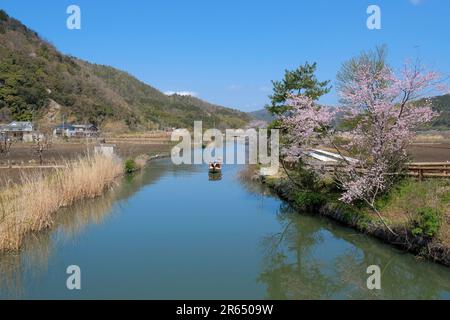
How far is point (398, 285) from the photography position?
824cm

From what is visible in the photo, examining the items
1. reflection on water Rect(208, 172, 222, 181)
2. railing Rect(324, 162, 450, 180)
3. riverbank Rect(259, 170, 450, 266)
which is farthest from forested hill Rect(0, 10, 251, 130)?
railing Rect(324, 162, 450, 180)

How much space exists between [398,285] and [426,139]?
38850 millimetres

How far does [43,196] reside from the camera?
10.9 meters

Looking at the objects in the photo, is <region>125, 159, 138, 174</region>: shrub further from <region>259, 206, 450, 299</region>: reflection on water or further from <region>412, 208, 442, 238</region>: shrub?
<region>412, 208, 442, 238</region>: shrub

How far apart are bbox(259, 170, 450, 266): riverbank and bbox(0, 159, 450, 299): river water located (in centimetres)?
28

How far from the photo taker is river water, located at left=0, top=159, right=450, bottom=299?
25.2 ft

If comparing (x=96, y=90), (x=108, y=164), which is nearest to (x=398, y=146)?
(x=108, y=164)

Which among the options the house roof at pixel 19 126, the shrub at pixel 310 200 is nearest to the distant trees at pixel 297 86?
the shrub at pixel 310 200

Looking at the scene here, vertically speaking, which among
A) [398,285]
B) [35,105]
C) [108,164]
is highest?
Answer: [35,105]

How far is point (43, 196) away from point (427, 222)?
8.66 metres

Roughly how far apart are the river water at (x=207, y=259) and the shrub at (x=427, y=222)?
2.06 ft

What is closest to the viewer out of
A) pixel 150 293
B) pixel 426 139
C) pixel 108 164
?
pixel 150 293

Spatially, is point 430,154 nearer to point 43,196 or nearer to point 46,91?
point 43,196

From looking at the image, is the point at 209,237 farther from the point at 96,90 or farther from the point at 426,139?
the point at 96,90
